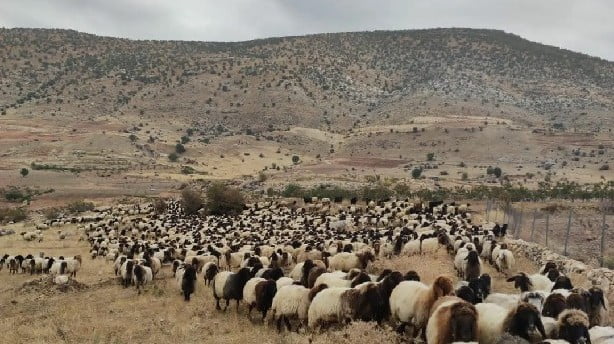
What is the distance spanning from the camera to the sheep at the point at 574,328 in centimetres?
830

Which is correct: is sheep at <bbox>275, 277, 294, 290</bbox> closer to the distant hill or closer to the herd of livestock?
the herd of livestock

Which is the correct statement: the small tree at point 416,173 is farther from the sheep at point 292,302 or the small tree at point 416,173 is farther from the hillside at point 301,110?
the sheep at point 292,302

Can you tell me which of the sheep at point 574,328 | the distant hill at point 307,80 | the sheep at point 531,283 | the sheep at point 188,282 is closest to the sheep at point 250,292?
the sheep at point 188,282

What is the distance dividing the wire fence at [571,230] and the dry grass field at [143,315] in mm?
3245

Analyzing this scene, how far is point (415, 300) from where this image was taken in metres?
10.3

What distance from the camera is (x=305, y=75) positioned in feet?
403

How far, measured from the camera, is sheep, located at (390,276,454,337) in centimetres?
1012

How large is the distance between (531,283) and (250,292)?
6562mm

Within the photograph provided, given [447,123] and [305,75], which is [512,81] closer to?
[447,123]

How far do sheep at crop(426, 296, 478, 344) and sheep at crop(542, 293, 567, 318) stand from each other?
211cm

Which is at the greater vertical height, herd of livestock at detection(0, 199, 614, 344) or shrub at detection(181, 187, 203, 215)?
herd of livestock at detection(0, 199, 614, 344)

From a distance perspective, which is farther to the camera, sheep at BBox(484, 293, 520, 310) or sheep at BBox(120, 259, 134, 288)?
sheep at BBox(120, 259, 134, 288)

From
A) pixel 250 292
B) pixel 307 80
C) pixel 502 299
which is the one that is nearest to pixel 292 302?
pixel 250 292

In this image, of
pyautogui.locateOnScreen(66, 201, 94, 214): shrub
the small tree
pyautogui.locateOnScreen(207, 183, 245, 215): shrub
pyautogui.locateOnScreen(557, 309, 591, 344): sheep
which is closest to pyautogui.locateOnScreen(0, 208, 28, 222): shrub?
pyautogui.locateOnScreen(66, 201, 94, 214): shrub
